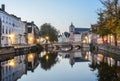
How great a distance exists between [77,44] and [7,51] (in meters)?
77.0

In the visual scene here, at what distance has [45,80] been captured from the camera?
28328mm

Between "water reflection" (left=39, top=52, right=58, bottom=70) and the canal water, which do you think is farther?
"water reflection" (left=39, top=52, right=58, bottom=70)

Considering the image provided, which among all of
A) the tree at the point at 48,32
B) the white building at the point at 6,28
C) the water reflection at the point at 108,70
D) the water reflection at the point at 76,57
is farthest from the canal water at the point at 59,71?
the tree at the point at 48,32

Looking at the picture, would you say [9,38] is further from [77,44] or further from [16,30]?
[77,44]

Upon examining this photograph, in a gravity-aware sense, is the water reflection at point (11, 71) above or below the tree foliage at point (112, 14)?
below

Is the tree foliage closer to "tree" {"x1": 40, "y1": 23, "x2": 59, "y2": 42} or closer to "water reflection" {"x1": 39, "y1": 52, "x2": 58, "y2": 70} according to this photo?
"water reflection" {"x1": 39, "y1": 52, "x2": 58, "y2": 70}

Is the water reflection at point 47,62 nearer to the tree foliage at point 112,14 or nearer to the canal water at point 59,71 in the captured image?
the canal water at point 59,71

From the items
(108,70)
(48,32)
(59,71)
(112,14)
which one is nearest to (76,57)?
(112,14)

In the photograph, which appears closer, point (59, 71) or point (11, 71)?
point (11, 71)

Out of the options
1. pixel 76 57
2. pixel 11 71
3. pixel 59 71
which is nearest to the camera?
pixel 11 71

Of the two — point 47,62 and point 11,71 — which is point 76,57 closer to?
point 47,62

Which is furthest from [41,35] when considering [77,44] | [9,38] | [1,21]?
[1,21]

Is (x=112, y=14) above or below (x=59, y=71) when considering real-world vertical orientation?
above

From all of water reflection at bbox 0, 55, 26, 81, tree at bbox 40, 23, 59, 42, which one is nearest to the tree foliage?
water reflection at bbox 0, 55, 26, 81
